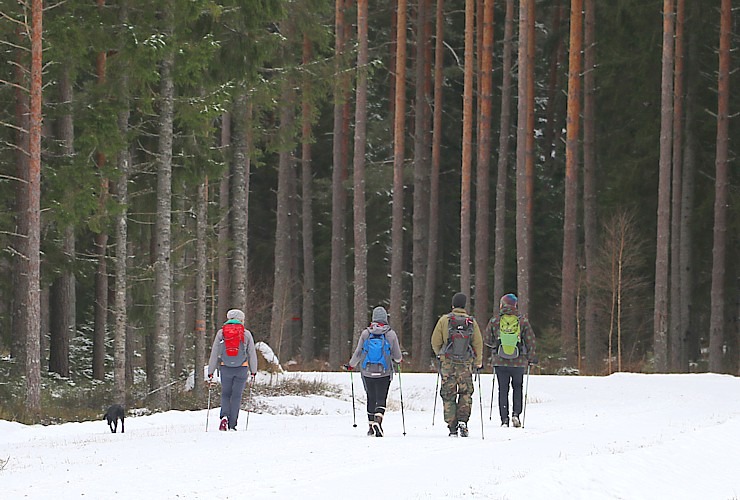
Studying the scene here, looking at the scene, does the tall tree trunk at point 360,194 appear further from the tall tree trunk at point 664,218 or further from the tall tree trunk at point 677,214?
the tall tree trunk at point 677,214

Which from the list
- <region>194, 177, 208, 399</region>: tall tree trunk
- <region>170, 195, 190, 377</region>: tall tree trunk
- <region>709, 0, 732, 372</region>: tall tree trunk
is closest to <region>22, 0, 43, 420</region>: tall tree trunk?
<region>194, 177, 208, 399</region>: tall tree trunk

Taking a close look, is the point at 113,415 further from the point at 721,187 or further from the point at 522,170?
the point at 721,187

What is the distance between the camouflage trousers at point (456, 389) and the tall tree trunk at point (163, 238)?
8.43 m

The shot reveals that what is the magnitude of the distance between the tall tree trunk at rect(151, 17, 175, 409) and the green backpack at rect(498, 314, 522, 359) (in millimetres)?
8198

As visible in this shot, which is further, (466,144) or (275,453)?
(466,144)

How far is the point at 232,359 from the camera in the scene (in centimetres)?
1636

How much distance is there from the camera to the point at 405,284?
5034 centimetres

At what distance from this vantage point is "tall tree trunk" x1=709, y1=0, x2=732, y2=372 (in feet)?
110

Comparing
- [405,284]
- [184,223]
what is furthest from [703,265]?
[184,223]

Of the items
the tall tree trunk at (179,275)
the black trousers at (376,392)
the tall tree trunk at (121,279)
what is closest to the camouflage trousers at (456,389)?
the black trousers at (376,392)

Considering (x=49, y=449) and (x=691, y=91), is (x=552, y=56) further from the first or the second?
(x=49, y=449)

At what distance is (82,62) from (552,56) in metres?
29.2

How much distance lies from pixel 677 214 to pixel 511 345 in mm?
21472

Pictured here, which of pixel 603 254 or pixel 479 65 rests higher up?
pixel 479 65
